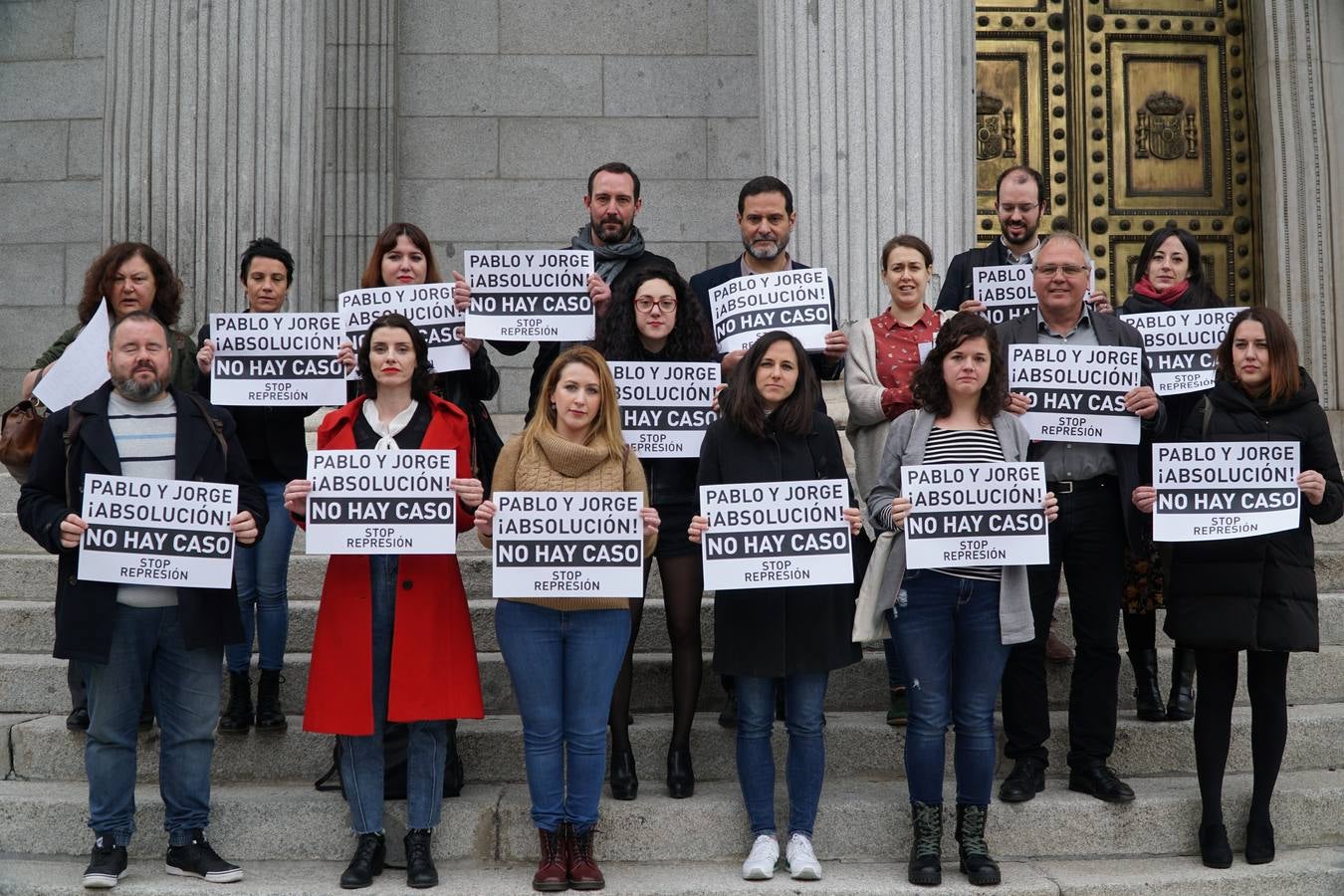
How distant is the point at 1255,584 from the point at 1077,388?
1075 millimetres

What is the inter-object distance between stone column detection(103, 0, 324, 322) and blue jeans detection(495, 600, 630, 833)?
4.31 m

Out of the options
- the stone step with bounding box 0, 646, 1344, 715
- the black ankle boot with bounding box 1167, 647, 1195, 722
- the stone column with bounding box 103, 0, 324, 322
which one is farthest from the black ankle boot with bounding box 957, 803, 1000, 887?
the stone column with bounding box 103, 0, 324, 322

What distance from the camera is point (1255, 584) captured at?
19.0 feet

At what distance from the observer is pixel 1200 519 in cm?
582

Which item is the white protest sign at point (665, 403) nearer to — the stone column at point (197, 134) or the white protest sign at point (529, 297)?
the white protest sign at point (529, 297)

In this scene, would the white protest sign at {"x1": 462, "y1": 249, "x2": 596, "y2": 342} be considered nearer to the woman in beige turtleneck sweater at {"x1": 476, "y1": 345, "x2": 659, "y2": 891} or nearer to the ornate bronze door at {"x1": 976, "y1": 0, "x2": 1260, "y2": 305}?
the woman in beige turtleneck sweater at {"x1": 476, "y1": 345, "x2": 659, "y2": 891}

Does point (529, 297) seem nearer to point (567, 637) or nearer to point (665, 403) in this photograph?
point (665, 403)

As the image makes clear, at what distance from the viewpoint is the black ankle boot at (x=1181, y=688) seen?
672cm

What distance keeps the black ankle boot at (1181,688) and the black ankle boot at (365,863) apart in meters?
3.66

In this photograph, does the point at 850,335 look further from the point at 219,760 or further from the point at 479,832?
the point at 219,760

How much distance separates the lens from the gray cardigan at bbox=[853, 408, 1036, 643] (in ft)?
18.6

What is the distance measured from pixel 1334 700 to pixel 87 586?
5.82 metres

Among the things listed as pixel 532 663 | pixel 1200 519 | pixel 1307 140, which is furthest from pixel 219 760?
pixel 1307 140

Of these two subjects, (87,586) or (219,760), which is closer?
(87,586)
